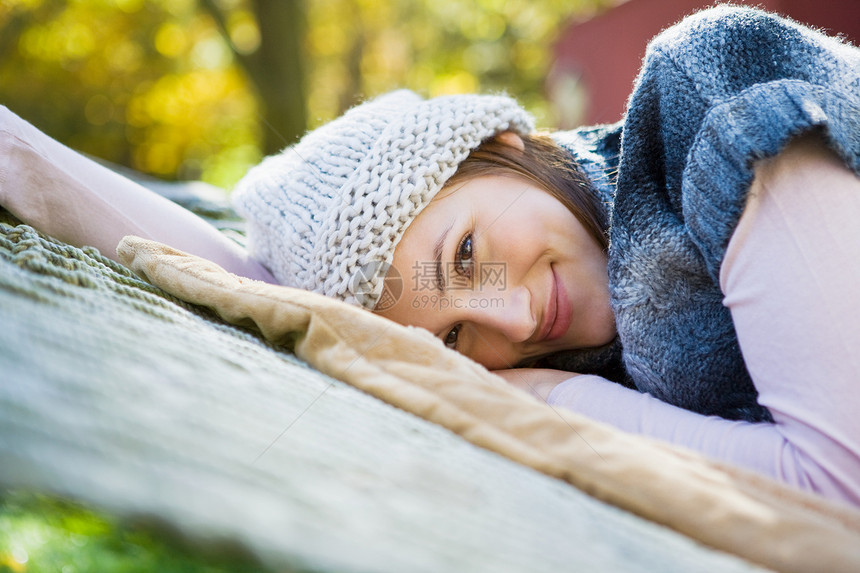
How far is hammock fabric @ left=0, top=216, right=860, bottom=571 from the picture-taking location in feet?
1.49

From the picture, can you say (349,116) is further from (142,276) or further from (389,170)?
(142,276)

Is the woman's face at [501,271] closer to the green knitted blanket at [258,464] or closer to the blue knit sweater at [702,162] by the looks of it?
the blue knit sweater at [702,162]

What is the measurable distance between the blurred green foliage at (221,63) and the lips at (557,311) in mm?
4511

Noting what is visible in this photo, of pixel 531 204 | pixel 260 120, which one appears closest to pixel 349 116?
pixel 531 204

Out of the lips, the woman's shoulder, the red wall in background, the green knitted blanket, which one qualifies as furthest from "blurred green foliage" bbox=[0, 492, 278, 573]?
the red wall in background

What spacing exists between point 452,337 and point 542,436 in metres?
0.63

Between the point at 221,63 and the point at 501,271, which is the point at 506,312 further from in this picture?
the point at 221,63

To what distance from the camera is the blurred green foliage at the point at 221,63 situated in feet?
21.7

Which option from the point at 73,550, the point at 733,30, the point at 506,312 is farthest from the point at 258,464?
the point at 733,30

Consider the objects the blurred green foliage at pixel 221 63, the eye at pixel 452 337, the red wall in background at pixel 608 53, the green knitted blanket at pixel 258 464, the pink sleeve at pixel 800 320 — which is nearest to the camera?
the green knitted blanket at pixel 258 464

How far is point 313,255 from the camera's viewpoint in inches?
53.7

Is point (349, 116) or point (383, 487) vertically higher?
point (349, 116)

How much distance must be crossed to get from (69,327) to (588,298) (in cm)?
95

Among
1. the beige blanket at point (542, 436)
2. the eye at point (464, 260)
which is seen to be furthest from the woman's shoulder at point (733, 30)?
the beige blanket at point (542, 436)
